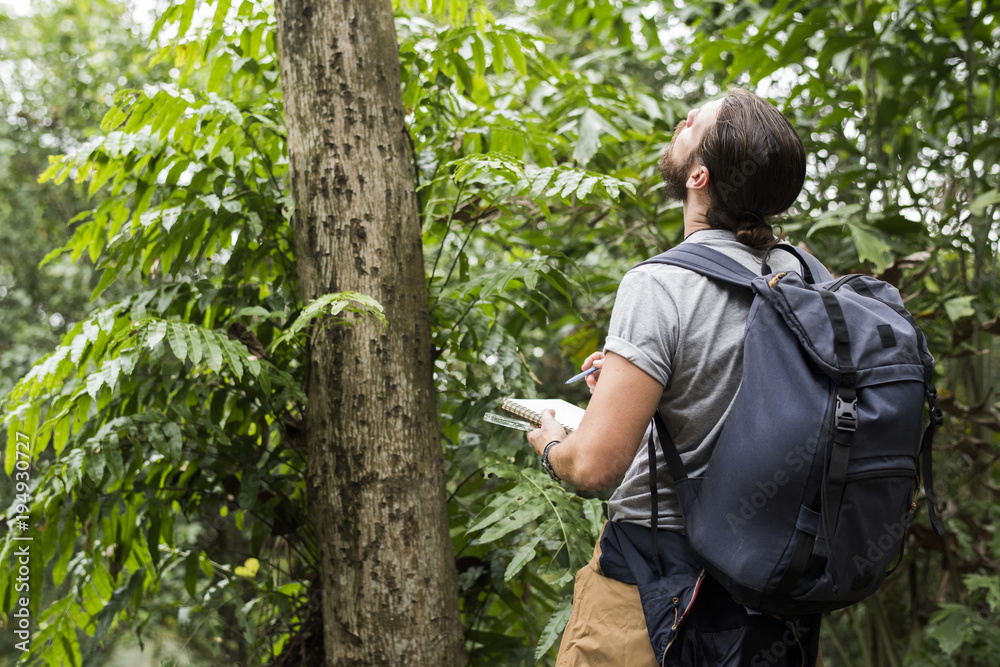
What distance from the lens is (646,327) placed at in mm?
1100

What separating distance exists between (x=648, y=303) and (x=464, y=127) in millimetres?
1174

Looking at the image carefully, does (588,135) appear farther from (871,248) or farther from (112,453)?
(112,453)

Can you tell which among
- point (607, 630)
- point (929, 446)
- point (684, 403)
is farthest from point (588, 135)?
point (607, 630)

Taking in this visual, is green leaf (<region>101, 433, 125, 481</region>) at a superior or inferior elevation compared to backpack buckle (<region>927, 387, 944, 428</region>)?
inferior

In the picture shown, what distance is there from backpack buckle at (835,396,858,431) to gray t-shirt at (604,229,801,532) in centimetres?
18

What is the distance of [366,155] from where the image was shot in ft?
5.78

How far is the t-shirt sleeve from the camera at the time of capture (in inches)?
42.7

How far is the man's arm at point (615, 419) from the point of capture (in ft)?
3.54

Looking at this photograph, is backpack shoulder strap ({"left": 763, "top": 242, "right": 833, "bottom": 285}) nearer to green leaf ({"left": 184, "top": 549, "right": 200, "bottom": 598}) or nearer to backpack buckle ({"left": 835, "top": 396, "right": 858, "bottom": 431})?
backpack buckle ({"left": 835, "top": 396, "right": 858, "bottom": 431})

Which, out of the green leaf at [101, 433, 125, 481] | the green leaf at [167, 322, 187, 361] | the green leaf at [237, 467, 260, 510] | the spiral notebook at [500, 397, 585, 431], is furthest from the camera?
the green leaf at [237, 467, 260, 510]

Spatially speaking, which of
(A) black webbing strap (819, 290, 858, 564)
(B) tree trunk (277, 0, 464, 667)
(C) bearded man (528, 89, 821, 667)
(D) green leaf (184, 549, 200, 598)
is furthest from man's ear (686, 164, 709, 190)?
(D) green leaf (184, 549, 200, 598)

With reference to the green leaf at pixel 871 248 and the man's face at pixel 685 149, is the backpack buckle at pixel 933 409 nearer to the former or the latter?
the man's face at pixel 685 149

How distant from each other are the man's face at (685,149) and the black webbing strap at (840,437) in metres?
0.40

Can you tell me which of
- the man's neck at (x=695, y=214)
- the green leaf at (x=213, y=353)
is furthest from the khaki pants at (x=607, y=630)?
the green leaf at (x=213, y=353)
